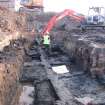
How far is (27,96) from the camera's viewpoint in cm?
1237

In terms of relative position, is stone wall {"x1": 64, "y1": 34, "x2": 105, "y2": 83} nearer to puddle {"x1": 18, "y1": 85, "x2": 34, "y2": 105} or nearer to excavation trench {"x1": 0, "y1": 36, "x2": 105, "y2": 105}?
excavation trench {"x1": 0, "y1": 36, "x2": 105, "y2": 105}

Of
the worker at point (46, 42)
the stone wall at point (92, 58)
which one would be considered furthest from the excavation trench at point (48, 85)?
the worker at point (46, 42)

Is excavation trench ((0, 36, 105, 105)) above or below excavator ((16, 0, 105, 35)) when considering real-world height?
below

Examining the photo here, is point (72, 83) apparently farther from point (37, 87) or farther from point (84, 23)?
point (84, 23)

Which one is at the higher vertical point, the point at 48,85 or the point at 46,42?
the point at 46,42

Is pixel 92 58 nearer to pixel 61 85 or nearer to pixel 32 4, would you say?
pixel 61 85

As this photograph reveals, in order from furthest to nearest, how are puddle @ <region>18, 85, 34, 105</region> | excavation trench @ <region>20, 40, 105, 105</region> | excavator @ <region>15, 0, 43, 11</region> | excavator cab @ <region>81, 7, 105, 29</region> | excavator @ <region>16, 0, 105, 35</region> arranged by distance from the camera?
excavator @ <region>15, 0, 43, 11</region> → excavator cab @ <region>81, 7, 105, 29</region> → excavator @ <region>16, 0, 105, 35</region> → puddle @ <region>18, 85, 34, 105</region> → excavation trench @ <region>20, 40, 105, 105</region>

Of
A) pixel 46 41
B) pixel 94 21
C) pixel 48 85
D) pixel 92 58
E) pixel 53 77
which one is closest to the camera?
pixel 48 85

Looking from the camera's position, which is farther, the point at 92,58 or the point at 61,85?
the point at 92,58

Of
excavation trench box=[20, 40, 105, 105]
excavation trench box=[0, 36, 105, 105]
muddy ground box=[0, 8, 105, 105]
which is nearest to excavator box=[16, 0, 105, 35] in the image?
muddy ground box=[0, 8, 105, 105]

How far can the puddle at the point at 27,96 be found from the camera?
11477 millimetres

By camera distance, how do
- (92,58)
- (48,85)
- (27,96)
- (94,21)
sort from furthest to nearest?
(94,21), (92,58), (48,85), (27,96)

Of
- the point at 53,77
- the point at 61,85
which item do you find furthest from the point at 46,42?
the point at 61,85

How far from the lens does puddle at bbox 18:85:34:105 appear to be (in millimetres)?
11477
